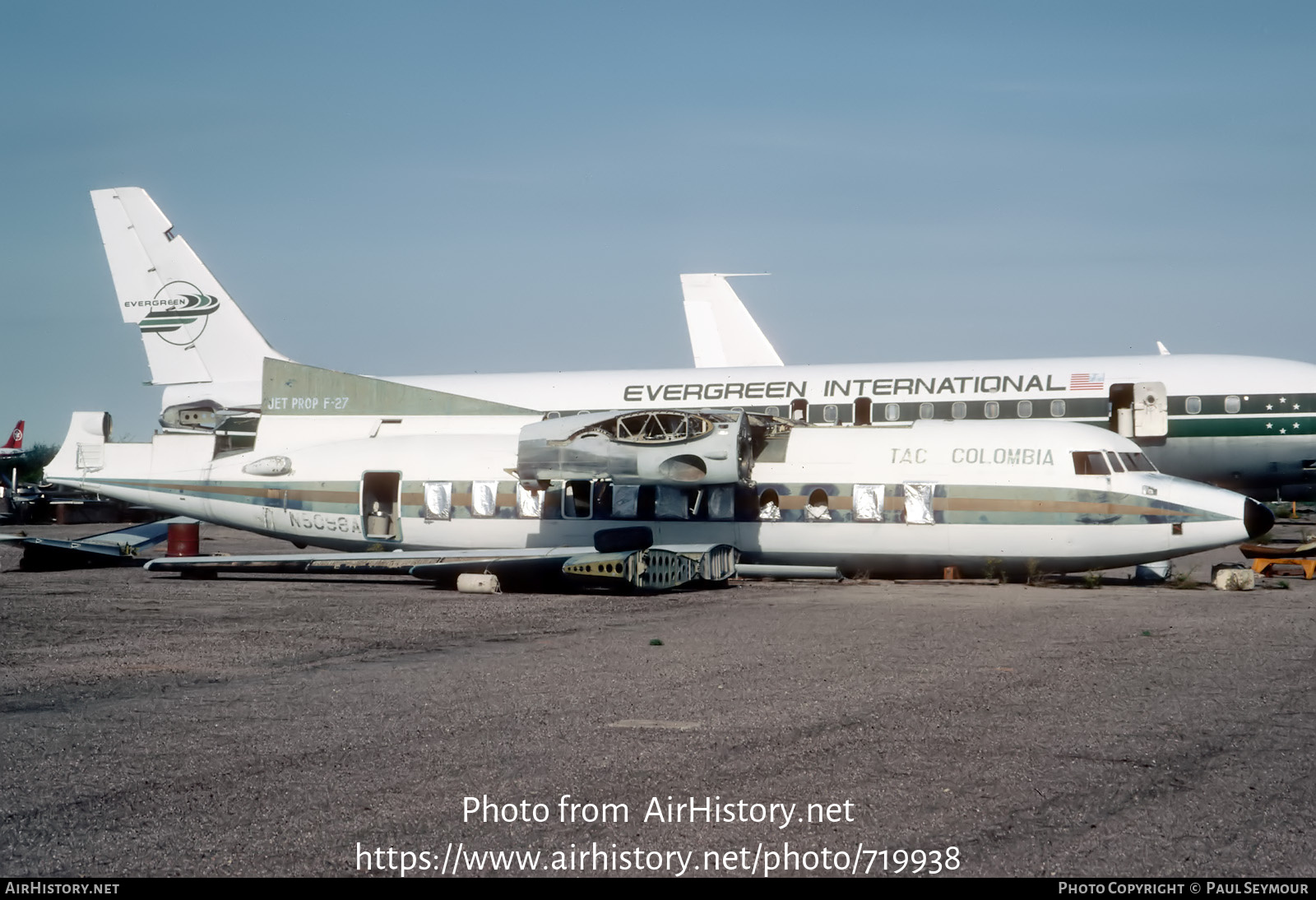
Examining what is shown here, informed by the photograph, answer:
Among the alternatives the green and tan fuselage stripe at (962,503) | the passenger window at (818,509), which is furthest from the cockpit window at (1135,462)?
the passenger window at (818,509)

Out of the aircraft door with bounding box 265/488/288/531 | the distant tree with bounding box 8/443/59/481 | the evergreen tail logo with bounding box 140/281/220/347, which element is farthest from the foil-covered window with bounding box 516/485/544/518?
the distant tree with bounding box 8/443/59/481

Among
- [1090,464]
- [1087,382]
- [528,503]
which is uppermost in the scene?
[1087,382]

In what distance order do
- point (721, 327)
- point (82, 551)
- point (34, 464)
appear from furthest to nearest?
point (34, 464) → point (721, 327) → point (82, 551)

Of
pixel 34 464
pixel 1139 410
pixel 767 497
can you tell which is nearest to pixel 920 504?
pixel 767 497

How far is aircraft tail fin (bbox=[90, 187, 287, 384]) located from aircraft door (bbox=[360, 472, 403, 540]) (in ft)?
32.6

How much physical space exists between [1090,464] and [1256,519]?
2.83 m

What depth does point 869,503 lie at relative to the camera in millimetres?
22203

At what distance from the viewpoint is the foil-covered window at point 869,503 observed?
872 inches

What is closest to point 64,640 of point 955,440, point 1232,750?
point 1232,750

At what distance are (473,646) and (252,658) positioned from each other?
2.48 m

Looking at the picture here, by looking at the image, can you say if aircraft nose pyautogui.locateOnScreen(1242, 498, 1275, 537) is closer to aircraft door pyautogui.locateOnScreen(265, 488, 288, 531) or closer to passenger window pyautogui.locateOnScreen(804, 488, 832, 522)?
passenger window pyautogui.locateOnScreen(804, 488, 832, 522)

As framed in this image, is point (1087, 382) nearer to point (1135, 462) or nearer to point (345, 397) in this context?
point (1135, 462)
